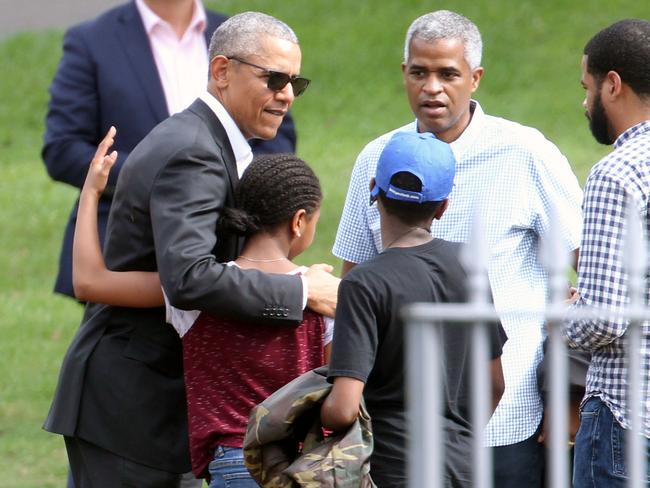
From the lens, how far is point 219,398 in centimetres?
380

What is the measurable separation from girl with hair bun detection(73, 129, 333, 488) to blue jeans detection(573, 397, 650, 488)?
0.76 metres

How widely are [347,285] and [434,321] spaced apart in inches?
35.1

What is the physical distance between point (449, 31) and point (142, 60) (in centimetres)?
161

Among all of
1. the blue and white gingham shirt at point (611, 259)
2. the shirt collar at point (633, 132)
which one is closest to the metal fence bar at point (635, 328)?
the blue and white gingham shirt at point (611, 259)

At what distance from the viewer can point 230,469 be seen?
3771 millimetres

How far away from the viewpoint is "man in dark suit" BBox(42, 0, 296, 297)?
5.62 metres

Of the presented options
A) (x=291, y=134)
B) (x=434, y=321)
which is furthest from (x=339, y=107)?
(x=434, y=321)

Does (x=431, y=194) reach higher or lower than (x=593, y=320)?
higher

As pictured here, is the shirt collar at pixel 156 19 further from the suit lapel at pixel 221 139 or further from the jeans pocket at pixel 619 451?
the jeans pocket at pixel 619 451

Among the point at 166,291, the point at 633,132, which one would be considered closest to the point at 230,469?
the point at 166,291

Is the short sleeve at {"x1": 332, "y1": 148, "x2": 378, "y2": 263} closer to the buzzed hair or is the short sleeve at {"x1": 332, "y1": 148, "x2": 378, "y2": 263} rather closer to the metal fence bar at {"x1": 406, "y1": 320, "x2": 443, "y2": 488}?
the buzzed hair

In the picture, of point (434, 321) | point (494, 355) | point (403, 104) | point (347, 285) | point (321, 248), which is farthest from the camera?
point (403, 104)

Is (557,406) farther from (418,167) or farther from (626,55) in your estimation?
(626,55)

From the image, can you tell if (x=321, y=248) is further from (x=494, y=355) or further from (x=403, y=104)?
(x=494, y=355)
